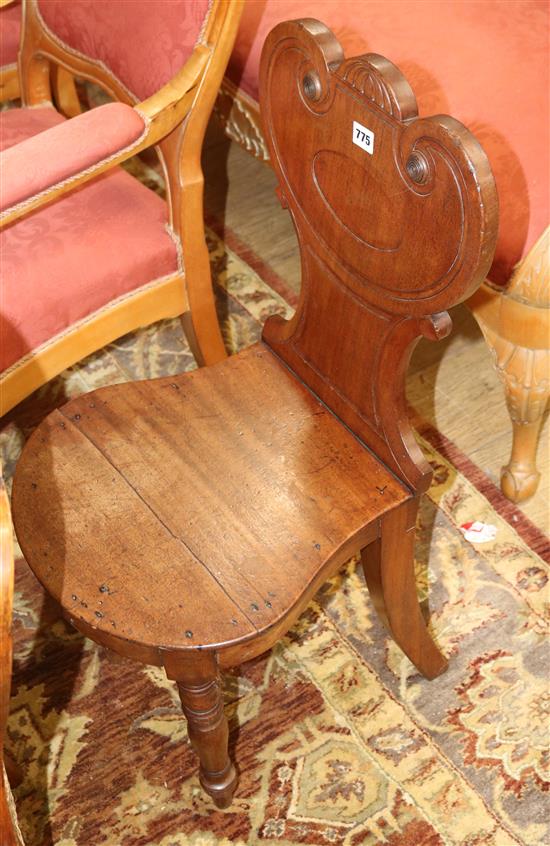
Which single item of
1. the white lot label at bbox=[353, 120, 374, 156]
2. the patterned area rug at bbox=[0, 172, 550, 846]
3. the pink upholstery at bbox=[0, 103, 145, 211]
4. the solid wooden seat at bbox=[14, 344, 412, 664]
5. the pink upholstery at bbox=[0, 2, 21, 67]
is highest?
→ the white lot label at bbox=[353, 120, 374, 156]

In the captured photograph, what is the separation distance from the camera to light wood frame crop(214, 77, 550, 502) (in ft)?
7.02

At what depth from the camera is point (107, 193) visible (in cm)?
231

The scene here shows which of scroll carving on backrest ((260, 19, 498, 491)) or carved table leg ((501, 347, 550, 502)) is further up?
scroll carving on backrest ((260, 19, 498, 491))

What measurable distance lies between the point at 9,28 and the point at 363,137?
5.54 ft

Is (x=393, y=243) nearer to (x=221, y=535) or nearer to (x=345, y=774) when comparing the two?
(x=221, y=535)

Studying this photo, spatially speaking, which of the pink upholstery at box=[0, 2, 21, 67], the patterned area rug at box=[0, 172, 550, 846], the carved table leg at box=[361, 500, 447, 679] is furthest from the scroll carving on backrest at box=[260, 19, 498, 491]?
the pink upholstery at box=[0, 2, 21, 67]

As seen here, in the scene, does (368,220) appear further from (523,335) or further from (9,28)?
(9,28)

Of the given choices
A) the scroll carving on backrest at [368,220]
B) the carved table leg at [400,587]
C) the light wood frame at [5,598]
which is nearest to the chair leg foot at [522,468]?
the carved table leg at [400,587]

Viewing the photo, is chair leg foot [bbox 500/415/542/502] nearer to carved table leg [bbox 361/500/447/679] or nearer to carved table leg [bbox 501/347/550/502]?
carved table leg [bbox 501/347/550/502]

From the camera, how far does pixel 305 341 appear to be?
187cm

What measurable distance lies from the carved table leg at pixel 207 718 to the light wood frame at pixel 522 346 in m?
0.93

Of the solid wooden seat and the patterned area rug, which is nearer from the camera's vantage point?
the solid wooden seat

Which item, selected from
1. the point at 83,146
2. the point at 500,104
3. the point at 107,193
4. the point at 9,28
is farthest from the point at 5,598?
the point at 9,28

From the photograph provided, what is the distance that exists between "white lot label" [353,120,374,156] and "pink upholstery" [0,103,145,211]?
0.64m
